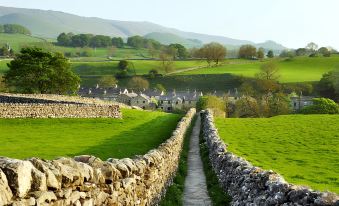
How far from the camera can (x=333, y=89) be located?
127 metres

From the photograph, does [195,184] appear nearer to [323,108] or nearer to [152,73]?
[323,108]

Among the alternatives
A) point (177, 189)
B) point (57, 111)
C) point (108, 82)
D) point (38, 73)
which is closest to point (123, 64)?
point (108, 82)

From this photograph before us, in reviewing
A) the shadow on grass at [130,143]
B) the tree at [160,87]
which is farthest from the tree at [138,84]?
the shadow on grass at [130,143]

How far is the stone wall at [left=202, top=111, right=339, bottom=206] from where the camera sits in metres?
8.09

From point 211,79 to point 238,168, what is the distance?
512 ft

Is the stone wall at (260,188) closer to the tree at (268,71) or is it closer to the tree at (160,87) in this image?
the tree at (268,71)

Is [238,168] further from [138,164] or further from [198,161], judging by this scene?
[198,161]

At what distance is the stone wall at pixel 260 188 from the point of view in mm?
8086

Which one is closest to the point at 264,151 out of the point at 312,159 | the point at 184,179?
the point at 312,159

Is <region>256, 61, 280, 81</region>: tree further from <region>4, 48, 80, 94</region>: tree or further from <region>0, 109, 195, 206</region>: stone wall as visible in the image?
<region>0, 109, 195, 206</region>: stone wall

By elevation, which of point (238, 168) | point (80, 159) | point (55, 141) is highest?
point (80, 159)

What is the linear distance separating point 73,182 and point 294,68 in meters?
184

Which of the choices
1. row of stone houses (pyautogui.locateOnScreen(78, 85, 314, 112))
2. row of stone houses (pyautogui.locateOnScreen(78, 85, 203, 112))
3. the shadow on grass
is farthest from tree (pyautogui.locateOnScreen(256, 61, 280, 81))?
the shadow on grass

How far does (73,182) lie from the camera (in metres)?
7.10
